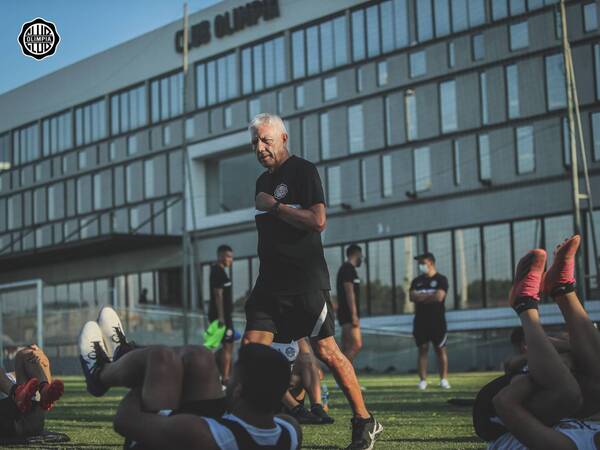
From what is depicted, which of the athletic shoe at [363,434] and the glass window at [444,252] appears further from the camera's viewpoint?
the glass window at [444,252]

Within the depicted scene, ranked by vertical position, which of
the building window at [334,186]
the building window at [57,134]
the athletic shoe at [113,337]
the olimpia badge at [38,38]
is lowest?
the athletic shoe at [113,337]

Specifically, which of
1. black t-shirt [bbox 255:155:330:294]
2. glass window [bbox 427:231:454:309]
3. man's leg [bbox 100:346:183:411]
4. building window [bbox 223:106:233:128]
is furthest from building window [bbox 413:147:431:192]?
man's leg [bbox 100:346:183:411]

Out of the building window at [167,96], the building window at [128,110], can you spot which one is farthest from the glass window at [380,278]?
the building window at [128,110]

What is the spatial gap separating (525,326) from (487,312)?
95.5 ft

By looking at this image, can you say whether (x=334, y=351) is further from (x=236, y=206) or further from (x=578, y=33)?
(x=236, y=206)

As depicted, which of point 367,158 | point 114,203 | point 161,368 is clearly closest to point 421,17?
point 367,158

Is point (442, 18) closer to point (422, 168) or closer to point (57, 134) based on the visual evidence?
point (422, 168)

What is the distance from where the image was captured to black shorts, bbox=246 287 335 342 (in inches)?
254

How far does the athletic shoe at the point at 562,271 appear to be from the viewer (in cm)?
485

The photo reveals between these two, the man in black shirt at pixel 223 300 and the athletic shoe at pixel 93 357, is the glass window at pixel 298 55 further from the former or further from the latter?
the athletic shoe at pixel 93 357

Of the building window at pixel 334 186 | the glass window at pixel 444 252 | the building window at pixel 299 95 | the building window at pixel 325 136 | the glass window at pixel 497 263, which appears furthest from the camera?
the building window at pixel 299 95

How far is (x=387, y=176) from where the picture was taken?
3566 centimetres

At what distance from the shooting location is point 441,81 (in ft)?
111

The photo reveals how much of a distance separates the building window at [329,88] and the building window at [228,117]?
498cm
